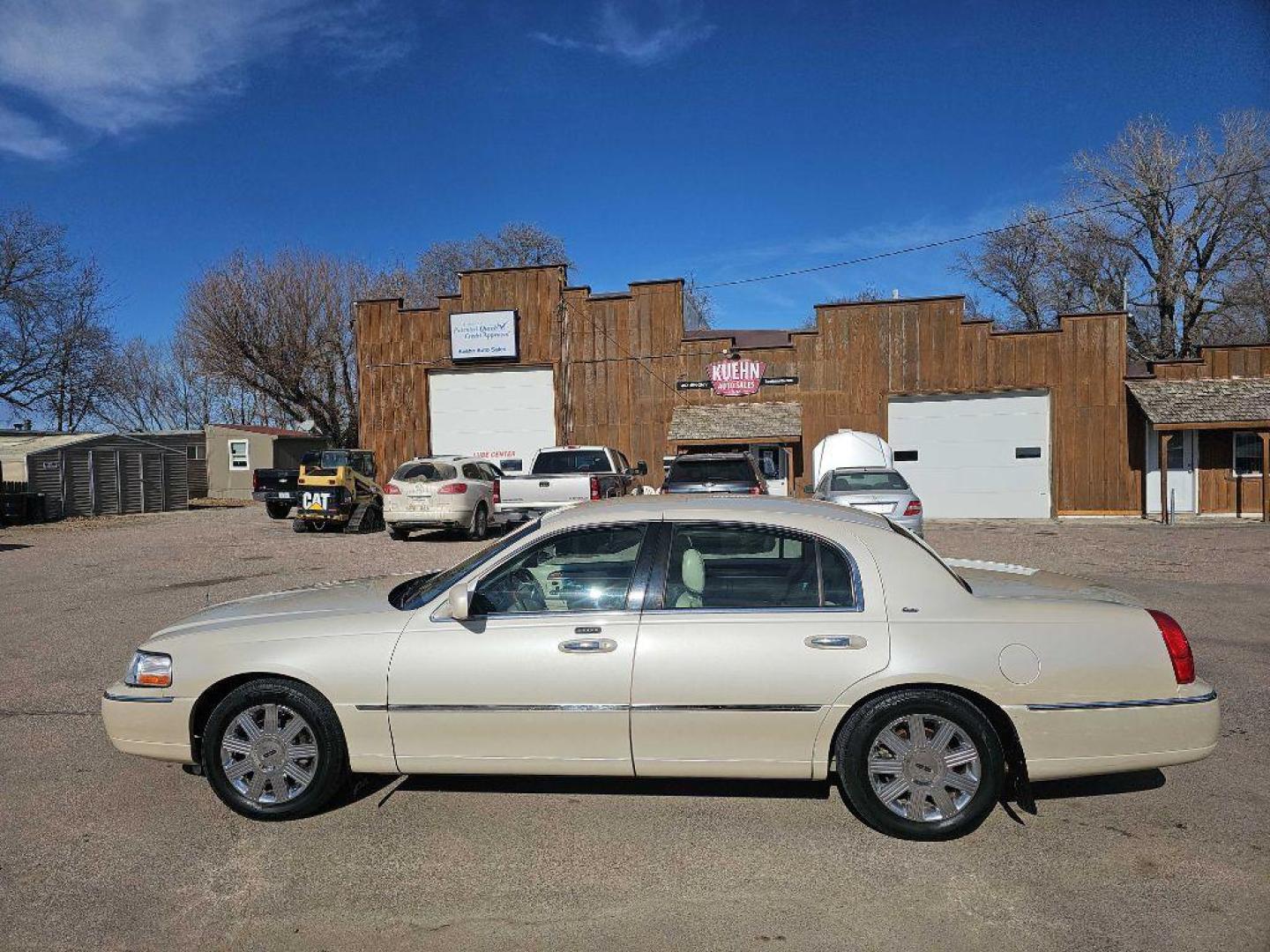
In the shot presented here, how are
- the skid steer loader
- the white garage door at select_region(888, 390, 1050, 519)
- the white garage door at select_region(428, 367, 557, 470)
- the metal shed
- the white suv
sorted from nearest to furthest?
the white suv, the skid steer loader, the white garage door at select_region(888, 390, 1050, 519), the metal shed, the white garage door at select_region(428, 367, 557, 470)

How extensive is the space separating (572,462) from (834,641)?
12924 millimetres

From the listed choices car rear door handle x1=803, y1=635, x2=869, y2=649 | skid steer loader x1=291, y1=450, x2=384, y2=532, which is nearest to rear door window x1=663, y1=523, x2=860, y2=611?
car rear door handle x1=803, y1=635, x2=869, y2=649

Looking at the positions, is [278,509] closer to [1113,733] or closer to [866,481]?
[866,481]

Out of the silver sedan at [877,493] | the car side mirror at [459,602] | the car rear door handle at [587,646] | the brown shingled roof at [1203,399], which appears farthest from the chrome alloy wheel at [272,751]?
the brown shingled roof at [1203,399]

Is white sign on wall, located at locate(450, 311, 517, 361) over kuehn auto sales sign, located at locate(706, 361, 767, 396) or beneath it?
over

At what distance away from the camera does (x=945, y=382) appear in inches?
862

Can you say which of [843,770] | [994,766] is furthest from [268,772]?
[994,766]

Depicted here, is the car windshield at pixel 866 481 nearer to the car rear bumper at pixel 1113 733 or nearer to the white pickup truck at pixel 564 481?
the white pickup truck at pixel 564 481

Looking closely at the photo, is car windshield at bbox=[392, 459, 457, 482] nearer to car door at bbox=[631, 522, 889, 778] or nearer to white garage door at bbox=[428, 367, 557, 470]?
white garage door at bbox=[428, 367, 557, 470]

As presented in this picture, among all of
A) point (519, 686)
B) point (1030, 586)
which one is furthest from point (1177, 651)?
point (519, 686)

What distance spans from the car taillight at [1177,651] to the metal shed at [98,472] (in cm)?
2760

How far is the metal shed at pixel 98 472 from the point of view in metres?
24.0

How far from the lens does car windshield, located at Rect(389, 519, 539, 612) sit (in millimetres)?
3963

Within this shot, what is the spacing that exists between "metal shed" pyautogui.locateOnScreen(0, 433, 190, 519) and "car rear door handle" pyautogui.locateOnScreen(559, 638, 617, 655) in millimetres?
25827
